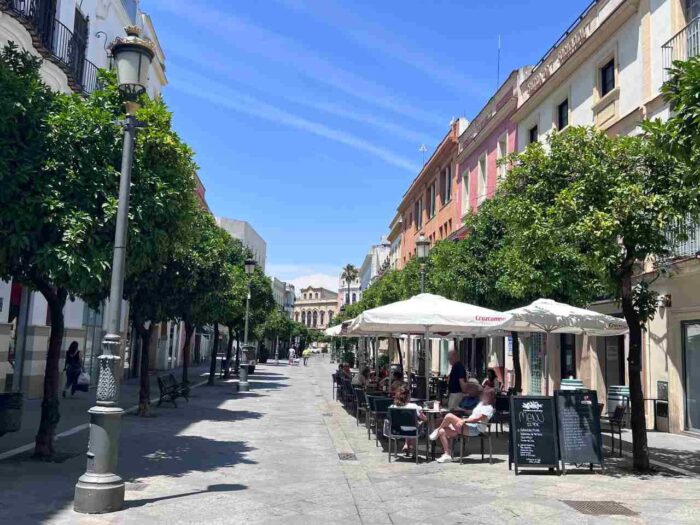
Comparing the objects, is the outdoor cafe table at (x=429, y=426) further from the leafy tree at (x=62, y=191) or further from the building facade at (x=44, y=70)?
the building facade at (x=44, y=70)

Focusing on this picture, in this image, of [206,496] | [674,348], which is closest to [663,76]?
[674,348]

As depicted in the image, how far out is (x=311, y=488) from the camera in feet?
26.9

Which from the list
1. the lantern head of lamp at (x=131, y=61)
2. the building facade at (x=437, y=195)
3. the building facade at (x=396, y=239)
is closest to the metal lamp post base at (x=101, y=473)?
the lantern head of lamp at (x=131, y=61)

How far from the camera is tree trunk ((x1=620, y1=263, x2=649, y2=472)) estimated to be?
31.2ft

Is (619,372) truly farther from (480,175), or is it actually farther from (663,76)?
(480,175)

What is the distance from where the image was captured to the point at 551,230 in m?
9.89

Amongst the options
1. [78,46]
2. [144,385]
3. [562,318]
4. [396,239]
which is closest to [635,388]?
[562,318]

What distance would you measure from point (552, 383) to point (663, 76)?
10.6m

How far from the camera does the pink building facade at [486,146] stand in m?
26.5

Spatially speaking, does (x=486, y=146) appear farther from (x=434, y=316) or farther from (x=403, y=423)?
(x=403, y=423)

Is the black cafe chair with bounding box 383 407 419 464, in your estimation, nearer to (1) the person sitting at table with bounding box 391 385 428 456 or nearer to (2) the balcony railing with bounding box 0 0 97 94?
(1) the person sitting at table with bounding box 391 385 428 456

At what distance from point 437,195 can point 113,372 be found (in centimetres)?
3629

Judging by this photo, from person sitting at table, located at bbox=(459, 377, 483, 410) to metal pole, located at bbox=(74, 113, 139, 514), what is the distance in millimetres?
6378

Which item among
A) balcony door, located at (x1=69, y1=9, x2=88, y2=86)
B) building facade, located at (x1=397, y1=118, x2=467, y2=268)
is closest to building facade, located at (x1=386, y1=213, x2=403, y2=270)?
building facade, located at (x1=397, y1=118, x2=467, y2=268)
